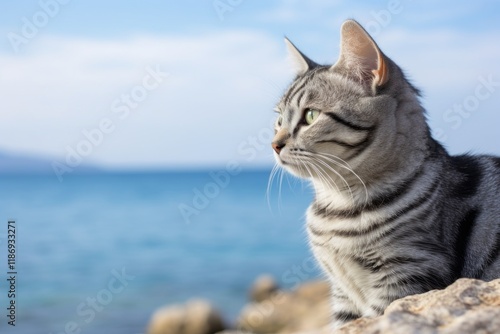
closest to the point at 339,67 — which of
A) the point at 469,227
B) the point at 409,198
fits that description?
the point at 409,198

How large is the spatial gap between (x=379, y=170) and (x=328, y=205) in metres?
0.35

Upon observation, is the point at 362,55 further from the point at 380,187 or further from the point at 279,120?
the point at 380,187

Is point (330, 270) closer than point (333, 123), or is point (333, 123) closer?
point (333, 123)

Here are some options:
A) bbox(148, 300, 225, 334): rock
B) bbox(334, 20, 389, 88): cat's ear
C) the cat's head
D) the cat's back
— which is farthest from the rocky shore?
bbox(334, 20, 389, 88): cat's ear

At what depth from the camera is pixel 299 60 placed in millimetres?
3834

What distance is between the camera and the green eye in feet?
10.7

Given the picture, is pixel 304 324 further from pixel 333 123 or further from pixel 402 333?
pixel 402 333

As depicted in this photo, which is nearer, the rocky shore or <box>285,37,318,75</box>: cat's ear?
the rocky shore

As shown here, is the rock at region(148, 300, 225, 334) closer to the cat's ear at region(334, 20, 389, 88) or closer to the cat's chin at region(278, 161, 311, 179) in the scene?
the cat's chin at region(278, 161, 311, 179)

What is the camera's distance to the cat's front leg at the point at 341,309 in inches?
138

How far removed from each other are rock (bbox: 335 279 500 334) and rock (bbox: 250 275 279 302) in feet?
32.0

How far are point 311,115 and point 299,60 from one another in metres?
0.64

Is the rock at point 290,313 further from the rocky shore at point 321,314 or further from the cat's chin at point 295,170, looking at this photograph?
the cat's chin at point 295,170

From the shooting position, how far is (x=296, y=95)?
11.3 feet
